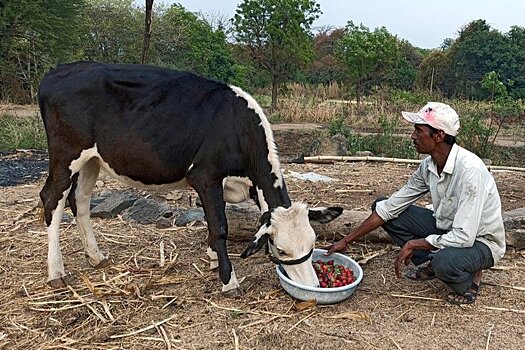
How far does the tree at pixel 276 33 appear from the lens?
706 inches

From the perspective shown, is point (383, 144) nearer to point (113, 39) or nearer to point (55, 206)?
point (55, 206)

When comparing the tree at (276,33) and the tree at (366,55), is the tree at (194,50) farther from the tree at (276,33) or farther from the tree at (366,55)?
the tree at (366,55)

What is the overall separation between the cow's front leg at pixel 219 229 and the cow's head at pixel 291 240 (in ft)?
1.31

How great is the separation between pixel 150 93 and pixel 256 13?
14.9m

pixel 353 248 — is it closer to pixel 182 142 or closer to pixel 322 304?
pixel 322 304

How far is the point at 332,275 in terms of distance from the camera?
12.1 ft

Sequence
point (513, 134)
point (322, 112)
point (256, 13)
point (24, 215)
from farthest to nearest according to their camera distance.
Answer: point (256, 13)
point (322, 112)
point (513, 134)
point (24, 215)

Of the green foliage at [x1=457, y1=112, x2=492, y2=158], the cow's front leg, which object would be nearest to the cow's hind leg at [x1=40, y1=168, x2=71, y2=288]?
the cow's front leg

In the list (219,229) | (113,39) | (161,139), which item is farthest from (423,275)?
(113,39)

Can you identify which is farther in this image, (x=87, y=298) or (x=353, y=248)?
(x=353, y=248)

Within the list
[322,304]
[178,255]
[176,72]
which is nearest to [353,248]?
[322,304]

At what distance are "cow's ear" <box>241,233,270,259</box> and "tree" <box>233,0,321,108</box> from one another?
14660 millimetres

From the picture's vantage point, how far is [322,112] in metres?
16.2

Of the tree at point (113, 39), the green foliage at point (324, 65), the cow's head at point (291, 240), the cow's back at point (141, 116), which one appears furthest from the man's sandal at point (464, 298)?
the green foliage at point (324, 65)
